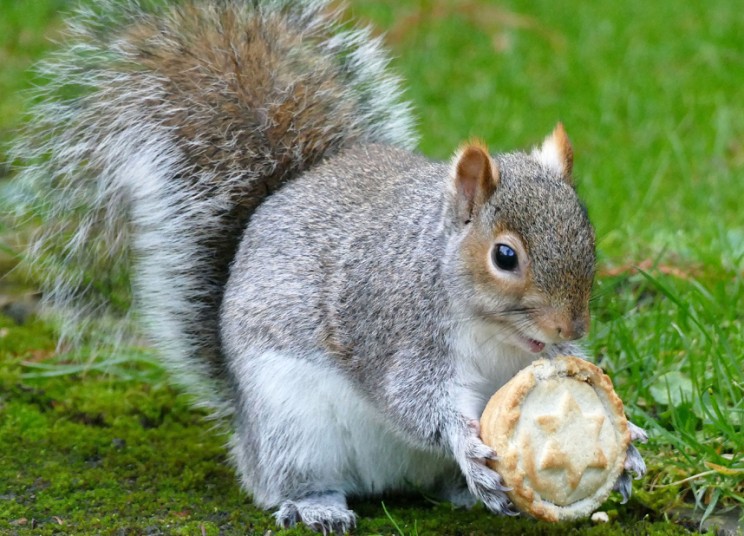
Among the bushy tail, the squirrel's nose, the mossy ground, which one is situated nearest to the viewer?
the squirrel's nose

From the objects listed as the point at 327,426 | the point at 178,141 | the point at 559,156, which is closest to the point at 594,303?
the point at 559,156

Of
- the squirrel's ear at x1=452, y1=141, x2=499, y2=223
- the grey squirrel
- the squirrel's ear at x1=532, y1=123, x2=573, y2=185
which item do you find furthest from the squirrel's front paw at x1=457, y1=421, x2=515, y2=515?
the squirrel's ear at x1=532, y1=123, x2=573, y2=185

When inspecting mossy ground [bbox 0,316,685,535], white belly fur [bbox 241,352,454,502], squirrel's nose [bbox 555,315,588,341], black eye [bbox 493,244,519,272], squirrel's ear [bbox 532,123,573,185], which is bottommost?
mossy ground [bbox 0,316,685,535]

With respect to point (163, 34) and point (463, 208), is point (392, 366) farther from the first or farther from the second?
point (163, 34)

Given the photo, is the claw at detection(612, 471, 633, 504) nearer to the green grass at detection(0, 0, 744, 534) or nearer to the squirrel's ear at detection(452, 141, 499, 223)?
the green grass at detection(0, 0, 744, 534)

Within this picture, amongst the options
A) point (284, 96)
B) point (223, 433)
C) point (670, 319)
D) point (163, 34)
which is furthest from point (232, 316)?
point (670, 319)

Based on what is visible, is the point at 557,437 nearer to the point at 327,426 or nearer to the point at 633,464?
the point at 633,464

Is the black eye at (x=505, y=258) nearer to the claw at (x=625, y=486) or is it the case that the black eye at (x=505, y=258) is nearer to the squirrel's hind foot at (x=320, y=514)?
the claw at (x=625, y=486)

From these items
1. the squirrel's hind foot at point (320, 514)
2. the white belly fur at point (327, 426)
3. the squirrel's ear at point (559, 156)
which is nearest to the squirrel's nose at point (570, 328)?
the squirrel's ear at point (559, 156)
